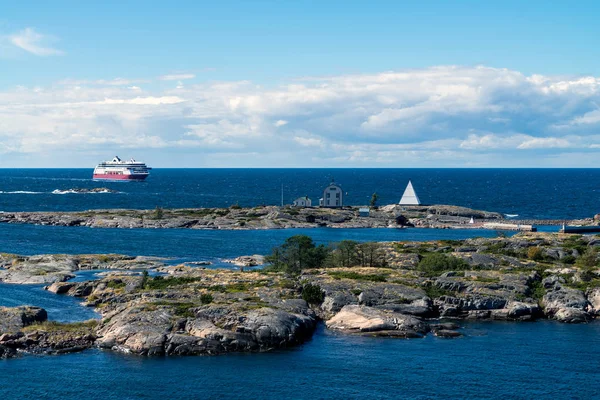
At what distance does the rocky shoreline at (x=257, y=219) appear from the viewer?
177925mm

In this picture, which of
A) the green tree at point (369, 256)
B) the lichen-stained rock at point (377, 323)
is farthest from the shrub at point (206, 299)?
the green tree at point (369, 256)

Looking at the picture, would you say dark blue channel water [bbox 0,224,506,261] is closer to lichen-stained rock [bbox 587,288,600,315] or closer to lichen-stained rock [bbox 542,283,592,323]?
lichen-stained rock [bbox 542,283,592,323]

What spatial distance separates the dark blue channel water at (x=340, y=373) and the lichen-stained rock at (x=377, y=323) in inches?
97.6

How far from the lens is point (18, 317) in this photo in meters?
70.2

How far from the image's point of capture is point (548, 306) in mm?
82812

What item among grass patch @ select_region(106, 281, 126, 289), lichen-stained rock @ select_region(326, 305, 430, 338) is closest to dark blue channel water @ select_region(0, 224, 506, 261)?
grass patch @ select_region(106, 281, 126, 289)

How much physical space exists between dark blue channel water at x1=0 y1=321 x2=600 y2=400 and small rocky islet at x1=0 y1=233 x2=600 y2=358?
9.29ft

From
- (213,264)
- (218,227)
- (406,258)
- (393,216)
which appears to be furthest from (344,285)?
(393,216)

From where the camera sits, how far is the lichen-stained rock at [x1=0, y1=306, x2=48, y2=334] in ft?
223

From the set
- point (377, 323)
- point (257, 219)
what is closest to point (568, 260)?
point (377, 323)

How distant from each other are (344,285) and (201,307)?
19.8 m

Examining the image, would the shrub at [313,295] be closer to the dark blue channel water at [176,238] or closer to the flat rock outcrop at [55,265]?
the flat rock outcrop at [55,265]

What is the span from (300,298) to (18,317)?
99.7 ft

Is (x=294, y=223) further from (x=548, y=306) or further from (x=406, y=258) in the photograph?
(x=548, y=306)
